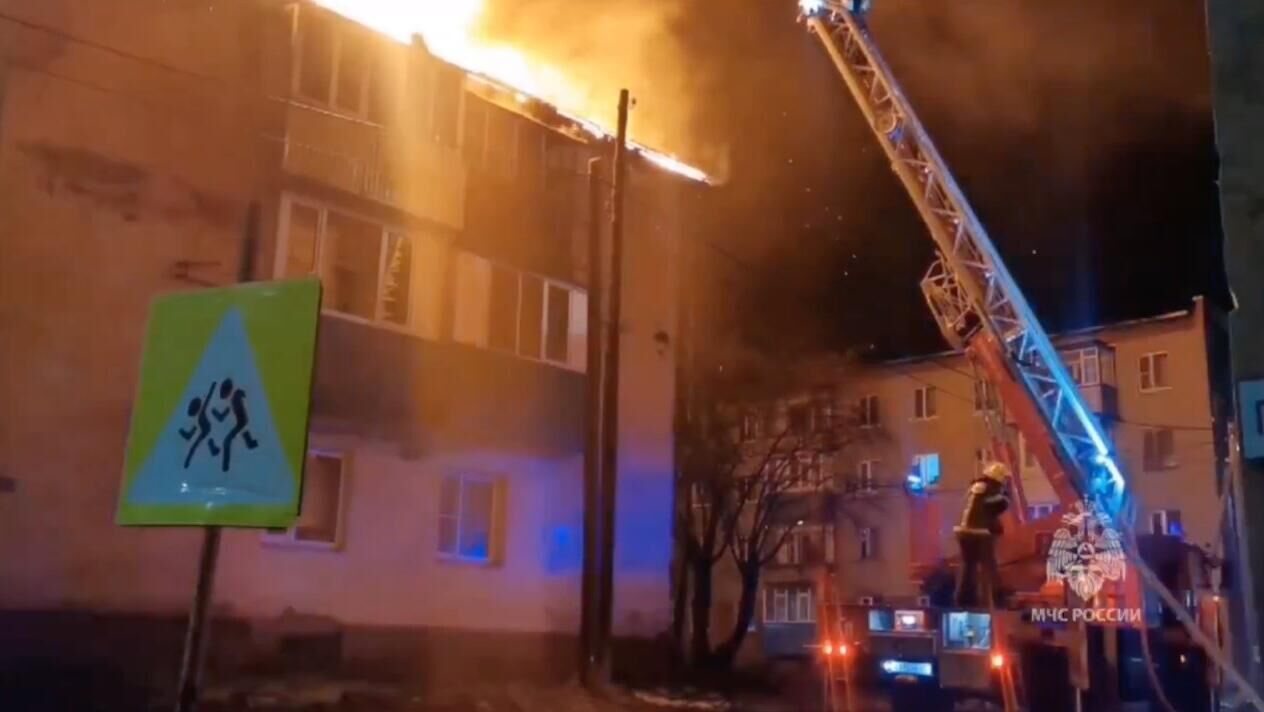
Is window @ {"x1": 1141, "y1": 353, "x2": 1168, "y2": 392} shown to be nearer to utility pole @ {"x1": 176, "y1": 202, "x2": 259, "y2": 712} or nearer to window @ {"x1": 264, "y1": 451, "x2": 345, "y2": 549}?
window @ {"x1": 264, "y1": 451, "x2": 345, "y2": 549}

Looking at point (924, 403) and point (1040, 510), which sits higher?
point (924, 403)

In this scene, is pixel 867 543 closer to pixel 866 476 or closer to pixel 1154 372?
pixel 866 476

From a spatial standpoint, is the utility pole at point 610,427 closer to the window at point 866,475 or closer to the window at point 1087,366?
the window at point 866,475

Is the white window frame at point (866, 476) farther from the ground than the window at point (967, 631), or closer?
farther from the ground

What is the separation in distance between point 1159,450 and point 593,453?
76.7ft

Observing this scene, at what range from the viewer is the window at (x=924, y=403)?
38656mm

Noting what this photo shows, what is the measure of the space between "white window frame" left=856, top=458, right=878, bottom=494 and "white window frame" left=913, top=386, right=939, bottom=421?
6.71ft

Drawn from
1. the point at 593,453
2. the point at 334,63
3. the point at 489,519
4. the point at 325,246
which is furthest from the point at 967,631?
the point at 334,63

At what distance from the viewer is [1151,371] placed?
3509 cm

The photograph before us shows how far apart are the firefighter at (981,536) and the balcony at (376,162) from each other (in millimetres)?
7501

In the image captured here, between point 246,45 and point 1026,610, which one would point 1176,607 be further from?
point 246,45

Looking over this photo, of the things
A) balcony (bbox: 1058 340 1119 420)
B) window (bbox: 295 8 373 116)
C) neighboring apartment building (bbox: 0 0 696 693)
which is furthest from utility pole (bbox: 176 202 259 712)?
balcony (bbox: 1058 340 1119 420)

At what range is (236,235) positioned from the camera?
14094 mm

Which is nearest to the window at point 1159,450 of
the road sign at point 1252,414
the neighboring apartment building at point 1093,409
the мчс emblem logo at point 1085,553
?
the neighboring apartment building at point 1093,409
